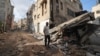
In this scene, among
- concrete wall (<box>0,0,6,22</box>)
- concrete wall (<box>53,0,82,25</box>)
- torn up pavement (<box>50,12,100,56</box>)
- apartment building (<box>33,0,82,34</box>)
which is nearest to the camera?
torn up pavement (<box>50,12,100,56</box>)

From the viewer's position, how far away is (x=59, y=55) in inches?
512

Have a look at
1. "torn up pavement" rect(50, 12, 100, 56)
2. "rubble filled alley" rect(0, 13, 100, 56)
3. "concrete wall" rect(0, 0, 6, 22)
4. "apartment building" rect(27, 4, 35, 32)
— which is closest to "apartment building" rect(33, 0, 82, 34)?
"concrete wall" rect(0, 0, 6, 22)

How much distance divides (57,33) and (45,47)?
449cm

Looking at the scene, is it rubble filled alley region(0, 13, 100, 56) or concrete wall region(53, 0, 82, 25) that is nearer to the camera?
rubble filled alley region(0, 13, 100, 56)

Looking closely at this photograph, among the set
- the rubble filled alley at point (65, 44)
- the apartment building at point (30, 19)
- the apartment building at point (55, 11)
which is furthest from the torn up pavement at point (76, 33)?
the apartment building at point (30, 19)

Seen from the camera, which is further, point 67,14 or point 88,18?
point 67,14

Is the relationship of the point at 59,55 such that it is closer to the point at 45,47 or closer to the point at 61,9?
the point at 45,47

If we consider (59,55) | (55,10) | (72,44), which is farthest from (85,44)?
(55,10)

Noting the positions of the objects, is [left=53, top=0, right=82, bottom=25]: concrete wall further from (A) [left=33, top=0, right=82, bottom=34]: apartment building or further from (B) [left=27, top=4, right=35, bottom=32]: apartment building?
Answer: (B) [left=27, top=4, right=35, bottom=32]: apartment building

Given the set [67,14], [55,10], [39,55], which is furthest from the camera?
[67,14]

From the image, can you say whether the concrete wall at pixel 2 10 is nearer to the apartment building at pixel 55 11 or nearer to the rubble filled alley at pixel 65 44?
the apartment building at pixel 55 11

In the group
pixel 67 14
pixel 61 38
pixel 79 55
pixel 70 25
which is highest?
pixel 67 14

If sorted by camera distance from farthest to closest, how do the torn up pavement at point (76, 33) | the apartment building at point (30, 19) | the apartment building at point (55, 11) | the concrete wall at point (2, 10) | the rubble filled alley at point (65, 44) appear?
the apartment building at point (30, 19) < the concrete wall at point (2, 10) < the apartment building at point (55, 11) < the torn up pavement at point (76, 33) < the rubble filled alley at point (65, 44)

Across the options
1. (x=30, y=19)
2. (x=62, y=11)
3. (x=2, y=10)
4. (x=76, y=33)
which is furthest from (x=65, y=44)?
(x=30, y=19)
